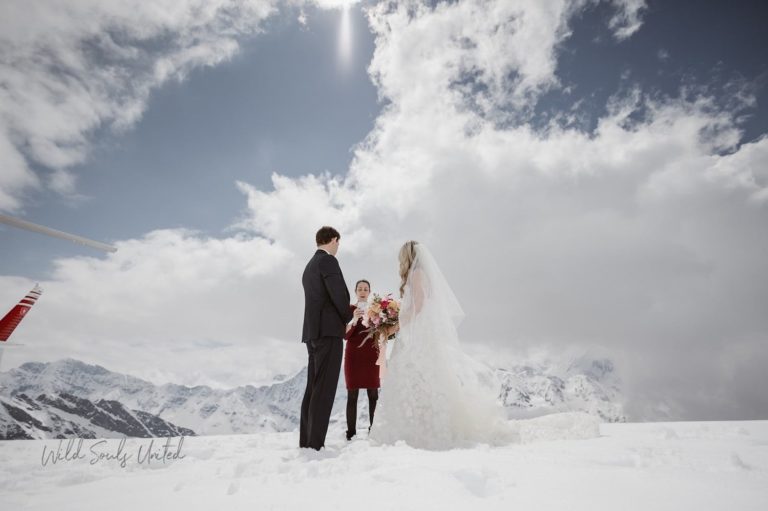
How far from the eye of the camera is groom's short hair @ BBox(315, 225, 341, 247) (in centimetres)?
627

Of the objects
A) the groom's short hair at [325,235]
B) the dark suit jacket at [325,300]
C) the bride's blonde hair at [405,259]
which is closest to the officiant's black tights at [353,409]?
the dark suit jacket at [325,300]

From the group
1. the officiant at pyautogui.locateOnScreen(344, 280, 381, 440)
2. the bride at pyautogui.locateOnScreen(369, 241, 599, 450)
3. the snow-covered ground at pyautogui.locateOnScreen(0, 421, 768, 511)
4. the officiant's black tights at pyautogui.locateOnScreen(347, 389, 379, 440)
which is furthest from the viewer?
the officiant at pyautogui.locateOnScreen(344, 280, 381, 440)

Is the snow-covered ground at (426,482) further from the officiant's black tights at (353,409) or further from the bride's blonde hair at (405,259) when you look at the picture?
the bride's blonde hair at (405,259)

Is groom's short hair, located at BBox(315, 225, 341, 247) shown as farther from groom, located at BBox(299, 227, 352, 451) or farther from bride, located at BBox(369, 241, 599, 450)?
bride, located at BBox(369, 241, 599, 450)

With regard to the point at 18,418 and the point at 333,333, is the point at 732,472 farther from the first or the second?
the point at 18,418

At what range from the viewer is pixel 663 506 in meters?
2.48

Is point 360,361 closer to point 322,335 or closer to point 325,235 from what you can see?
point 322,335

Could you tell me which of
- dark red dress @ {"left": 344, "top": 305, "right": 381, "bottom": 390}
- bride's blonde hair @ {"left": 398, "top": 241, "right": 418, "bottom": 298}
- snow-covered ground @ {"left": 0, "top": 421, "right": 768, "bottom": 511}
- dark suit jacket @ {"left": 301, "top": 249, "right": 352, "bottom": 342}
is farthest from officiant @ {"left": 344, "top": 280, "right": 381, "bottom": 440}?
snow-covered ground @ {"left": 0, "top": 421, "right": 768, "bottom": 511}

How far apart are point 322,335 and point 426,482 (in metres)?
3.09

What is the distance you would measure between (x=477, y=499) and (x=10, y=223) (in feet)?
31.0

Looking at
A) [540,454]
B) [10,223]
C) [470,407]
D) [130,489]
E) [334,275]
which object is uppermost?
[10,223]

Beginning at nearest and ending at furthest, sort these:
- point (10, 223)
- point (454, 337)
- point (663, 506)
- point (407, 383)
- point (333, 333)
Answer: point (663, 506) < point (333, 333) < point (407, 383) < point (454, 337) < point (10, 223)

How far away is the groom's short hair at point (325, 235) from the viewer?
247 inches

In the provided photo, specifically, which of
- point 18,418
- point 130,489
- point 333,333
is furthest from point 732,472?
point 18,418
